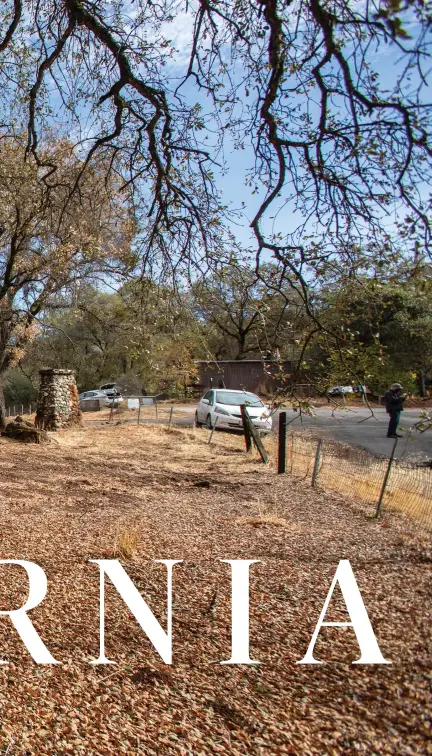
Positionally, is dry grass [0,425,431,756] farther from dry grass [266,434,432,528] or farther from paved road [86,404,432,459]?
paved road [86,404,432,459]

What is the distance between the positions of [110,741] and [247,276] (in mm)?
3567

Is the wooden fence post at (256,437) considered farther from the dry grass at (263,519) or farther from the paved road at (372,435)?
the dry grass at (263,519)

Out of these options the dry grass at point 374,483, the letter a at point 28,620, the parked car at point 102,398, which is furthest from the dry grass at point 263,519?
the parked car at point 102,398

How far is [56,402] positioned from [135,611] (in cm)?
1549

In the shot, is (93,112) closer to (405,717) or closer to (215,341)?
(405,717)

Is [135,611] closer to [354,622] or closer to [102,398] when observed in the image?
[354,622]

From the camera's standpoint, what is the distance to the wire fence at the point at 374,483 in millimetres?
7004

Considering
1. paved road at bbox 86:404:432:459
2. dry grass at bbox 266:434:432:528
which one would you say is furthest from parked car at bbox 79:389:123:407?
dry grass at bbox 266:434:432:528

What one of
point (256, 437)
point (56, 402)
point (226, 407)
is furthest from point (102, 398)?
point (256, 437)

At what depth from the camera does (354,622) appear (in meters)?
3.87

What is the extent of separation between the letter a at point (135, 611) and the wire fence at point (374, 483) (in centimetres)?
362

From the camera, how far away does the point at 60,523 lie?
6512mm

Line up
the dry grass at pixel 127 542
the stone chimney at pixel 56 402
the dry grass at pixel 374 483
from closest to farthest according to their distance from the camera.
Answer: the dry grass at pixel 127 542
the dry grass at pixel 374 483
the stone chimney at pixel 56 402

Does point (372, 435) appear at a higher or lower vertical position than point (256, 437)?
lower
